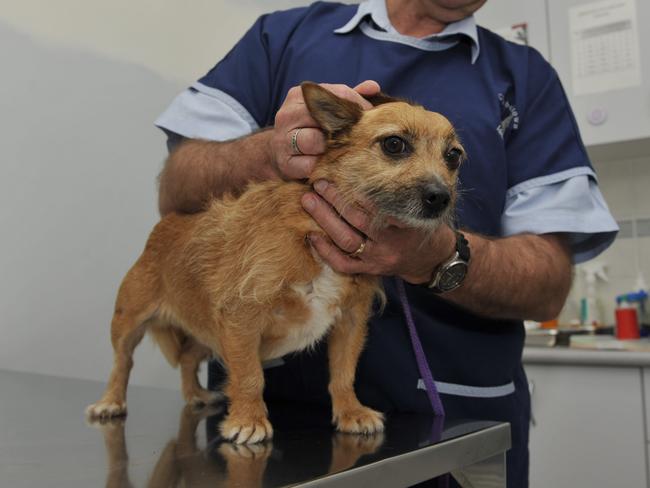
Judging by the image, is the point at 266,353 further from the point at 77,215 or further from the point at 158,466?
the point at 77,215

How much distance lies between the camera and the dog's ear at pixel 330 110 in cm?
89

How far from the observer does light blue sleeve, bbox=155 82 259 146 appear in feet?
4.06

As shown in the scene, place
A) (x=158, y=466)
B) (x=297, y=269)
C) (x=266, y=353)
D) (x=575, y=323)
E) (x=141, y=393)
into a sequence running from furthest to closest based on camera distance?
(x=575, y=323)
(x=141, y=393)
(x=266, y=353)
(x=297, y=269)
(x=158, y=466)

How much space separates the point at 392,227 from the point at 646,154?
2320 mm

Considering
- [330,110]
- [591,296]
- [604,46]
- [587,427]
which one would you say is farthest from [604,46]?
[330,110]

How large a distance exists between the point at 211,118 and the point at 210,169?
0.55 ft

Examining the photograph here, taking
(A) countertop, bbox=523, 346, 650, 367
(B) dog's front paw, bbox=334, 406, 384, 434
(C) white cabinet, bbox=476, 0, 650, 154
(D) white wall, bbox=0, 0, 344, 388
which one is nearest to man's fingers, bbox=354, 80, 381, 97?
(B) dog's front paw, bbox=334, 406, 384, 434

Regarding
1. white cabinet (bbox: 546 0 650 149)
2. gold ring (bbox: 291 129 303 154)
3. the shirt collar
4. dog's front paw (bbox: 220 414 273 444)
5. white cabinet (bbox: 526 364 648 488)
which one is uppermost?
white cabinet (bbox: 546 0 650 149)

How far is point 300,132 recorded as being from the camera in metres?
0.93

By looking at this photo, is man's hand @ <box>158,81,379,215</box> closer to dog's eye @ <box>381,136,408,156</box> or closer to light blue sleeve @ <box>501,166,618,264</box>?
dog's eye @ <box>381,136,408,156</box>

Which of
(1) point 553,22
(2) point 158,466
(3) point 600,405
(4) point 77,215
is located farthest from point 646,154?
(2) point 158,466

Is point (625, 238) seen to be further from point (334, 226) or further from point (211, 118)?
point (334, 226)

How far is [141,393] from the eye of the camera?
1381mm

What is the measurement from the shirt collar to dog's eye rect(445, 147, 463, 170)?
1.13 feet
